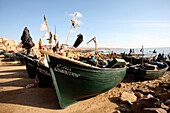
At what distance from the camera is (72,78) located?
4.20 m

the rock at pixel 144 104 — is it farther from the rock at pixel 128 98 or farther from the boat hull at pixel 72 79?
the boat hull at pixel 72 79

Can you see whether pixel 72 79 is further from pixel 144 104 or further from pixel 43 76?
pixel 144 104

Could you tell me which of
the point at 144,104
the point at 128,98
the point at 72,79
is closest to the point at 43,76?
the point at 72,79

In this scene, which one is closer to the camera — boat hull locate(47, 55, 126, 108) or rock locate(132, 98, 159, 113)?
rock locate(132, 98, 159, 113)

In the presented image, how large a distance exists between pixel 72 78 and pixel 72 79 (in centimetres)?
5

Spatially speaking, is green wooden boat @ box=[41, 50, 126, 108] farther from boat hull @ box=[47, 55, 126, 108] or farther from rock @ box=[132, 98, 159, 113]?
rock @ box=[132, 98, 159, 113]

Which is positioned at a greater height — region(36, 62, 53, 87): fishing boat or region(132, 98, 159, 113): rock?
region(36, 62, 53, 87): fishing boat

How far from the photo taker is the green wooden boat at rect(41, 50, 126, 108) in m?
4.04

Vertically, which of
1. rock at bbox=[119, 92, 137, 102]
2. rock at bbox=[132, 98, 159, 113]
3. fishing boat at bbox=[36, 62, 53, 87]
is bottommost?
rock at bbox=[119, 92, 137, 102]

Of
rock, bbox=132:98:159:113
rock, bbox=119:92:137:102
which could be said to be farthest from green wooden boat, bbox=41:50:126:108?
rock, bbox=132:98:159:113

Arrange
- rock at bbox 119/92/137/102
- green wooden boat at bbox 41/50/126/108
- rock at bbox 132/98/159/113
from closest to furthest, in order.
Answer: rock at bbox 132/98/159/113 → green wooden boat at bbox 41/50/126/108 → rock at bbox 119/92/137/102

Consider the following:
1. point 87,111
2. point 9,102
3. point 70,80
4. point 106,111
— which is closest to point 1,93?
point 9,102

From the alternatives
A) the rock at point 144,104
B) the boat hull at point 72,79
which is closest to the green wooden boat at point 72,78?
the boat hull at point 72,79

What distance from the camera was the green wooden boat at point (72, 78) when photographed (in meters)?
4.04
